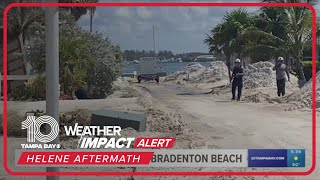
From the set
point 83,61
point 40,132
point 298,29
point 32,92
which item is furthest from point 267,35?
point 40,132

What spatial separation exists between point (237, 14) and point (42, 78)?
1549 centimetres

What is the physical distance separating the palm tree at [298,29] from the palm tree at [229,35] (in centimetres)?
409

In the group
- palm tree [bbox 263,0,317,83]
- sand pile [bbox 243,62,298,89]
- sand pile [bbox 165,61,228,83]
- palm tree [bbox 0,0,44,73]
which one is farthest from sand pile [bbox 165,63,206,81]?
palm tree [bbox 0,0,44,73]

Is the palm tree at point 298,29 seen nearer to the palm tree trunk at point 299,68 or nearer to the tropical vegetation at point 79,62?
the palm tree trunk at point 299,68

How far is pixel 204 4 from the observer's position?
4527 millimetres

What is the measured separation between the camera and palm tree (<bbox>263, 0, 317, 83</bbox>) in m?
20.3

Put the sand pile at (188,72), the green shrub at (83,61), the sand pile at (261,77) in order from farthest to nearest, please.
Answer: the sand pile at (188,72), the sand pile at (261,77), the green shrub at (83,61)

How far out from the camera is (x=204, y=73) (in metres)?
42.9

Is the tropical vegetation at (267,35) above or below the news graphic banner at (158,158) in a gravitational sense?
above

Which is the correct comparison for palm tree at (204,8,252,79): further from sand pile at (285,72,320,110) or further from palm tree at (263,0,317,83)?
sand pile at (285,72,320,110)

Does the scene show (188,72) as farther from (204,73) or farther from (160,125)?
(160,125)

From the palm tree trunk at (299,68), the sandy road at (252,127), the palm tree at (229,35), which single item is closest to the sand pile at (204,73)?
the palm tree at (229,35)

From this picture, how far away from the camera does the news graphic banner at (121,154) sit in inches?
187

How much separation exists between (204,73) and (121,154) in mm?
38432
